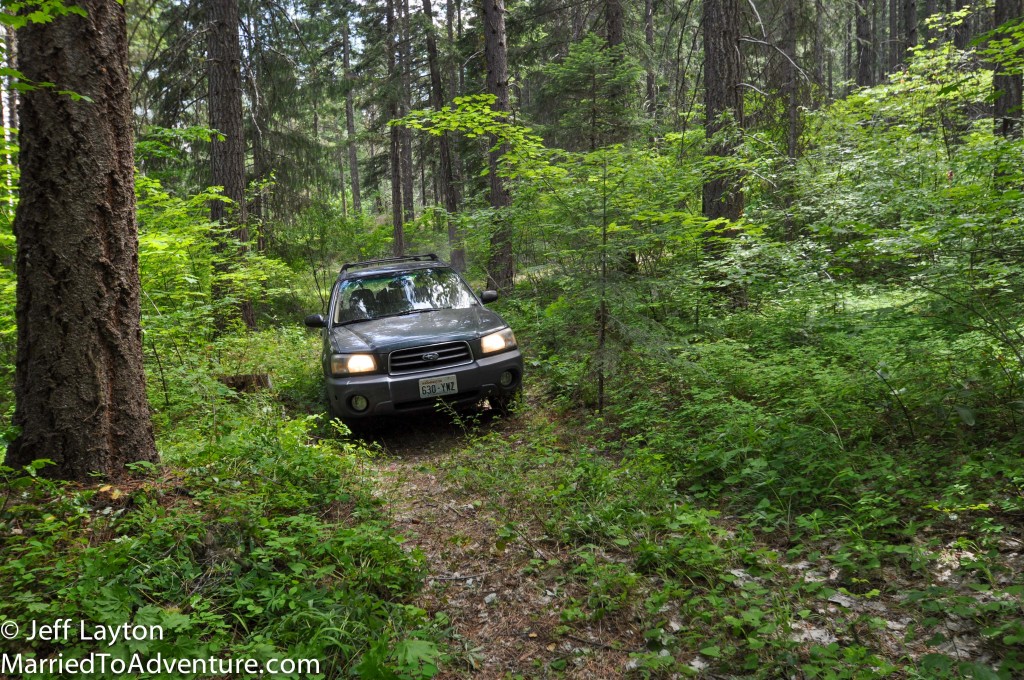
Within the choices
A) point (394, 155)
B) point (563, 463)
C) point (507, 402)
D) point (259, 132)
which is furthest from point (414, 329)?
point (394, 155)

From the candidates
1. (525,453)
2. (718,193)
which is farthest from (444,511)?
(718,193)

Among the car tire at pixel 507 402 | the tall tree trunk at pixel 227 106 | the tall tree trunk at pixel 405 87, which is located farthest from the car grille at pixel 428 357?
the tall tree trunk at pixel 405 87

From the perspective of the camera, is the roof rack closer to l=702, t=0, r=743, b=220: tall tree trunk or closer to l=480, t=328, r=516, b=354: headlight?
l=480, t=328, r=516, b=354: headlight

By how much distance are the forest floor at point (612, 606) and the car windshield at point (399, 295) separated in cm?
303

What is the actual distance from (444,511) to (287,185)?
1649cm

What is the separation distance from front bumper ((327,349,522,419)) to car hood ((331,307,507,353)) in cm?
32

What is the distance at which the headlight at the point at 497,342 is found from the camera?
6020mm

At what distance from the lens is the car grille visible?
5.71 metres

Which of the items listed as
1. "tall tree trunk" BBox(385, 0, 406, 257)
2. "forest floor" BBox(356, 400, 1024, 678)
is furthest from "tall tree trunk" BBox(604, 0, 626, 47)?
"forest floor" BBox(356, 400, 1024, 678)

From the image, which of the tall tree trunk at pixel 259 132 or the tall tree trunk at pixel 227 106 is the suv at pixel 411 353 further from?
the tall tree trunk at pixel 259 132

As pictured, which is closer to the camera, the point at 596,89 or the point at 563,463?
the point at 563,463

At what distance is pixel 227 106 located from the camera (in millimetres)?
11047

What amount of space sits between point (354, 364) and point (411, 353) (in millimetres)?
575

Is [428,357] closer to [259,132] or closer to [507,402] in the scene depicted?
[507,402]
